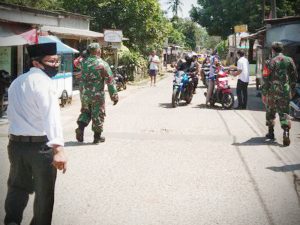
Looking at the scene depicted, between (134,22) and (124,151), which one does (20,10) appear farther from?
(134,22)

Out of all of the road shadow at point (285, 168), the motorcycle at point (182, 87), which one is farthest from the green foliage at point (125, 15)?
the road shadow at point (285, 168)

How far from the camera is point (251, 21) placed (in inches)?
1665

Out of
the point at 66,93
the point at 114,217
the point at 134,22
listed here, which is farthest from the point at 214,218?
the point at 134,22

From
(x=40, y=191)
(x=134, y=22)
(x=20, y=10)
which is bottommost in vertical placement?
(x=40, y=191)

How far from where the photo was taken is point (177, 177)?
6.61 m

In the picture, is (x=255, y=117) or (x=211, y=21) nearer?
(x=255, y=117)

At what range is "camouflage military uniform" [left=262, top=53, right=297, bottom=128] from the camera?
9211 mm

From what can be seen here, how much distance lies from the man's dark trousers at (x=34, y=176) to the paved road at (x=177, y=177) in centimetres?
81

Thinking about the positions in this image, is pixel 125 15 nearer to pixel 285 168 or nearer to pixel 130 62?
pixel 130 62

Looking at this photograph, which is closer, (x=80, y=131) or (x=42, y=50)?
(x=42, y=50)

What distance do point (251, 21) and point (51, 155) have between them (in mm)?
40551

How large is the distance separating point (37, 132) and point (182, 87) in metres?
12.1

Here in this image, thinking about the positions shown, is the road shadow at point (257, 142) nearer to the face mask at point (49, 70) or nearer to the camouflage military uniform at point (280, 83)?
the camouflage military uniform at point (280, 83)

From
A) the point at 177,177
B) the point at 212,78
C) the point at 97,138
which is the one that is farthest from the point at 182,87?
the point at 177,177
